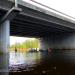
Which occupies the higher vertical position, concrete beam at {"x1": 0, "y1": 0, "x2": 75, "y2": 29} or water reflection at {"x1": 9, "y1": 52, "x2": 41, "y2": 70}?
concrete beam at {"x1": 0, "y1": 0, "x2": 75, "y2": 29}

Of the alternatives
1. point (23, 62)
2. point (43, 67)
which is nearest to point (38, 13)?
point (23, 62)

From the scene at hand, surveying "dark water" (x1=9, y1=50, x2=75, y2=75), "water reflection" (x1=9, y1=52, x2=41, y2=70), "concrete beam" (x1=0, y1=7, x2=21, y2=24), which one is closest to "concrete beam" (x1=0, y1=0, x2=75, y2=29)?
"concrete beam" (x1=0, y1=7, x2=21, y2=24)

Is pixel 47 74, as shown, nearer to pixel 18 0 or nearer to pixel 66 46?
pixel 18 0

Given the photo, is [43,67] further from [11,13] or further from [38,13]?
[38,13]

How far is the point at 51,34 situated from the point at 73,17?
24748 millimetres

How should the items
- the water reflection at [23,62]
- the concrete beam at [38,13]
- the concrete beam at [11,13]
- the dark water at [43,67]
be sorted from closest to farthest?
the dark water at [43,67], the water reflection at [23,62], the concrete beam at [11,13], the concrete beam at [38,13]

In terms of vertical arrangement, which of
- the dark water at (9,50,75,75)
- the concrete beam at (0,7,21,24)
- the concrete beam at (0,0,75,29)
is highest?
the concrete beam at (0,0,75,29)

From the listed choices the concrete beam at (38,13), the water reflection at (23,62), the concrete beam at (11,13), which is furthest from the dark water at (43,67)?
the concrete beam at (38,13)

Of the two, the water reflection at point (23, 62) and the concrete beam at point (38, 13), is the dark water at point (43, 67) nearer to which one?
the water reflection at point (23, 62)

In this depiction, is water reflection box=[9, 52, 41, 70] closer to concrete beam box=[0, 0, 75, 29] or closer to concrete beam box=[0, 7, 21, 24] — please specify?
concrete beam box=[0, 7, 21, 24]

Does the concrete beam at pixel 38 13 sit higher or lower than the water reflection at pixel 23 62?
higher

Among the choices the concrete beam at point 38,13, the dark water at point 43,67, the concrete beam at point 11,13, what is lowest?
the dark water at point 43,67

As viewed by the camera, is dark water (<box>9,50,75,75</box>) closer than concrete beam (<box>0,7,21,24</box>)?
Yes

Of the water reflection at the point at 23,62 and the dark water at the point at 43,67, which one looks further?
the water reflection at the point at 23,62
